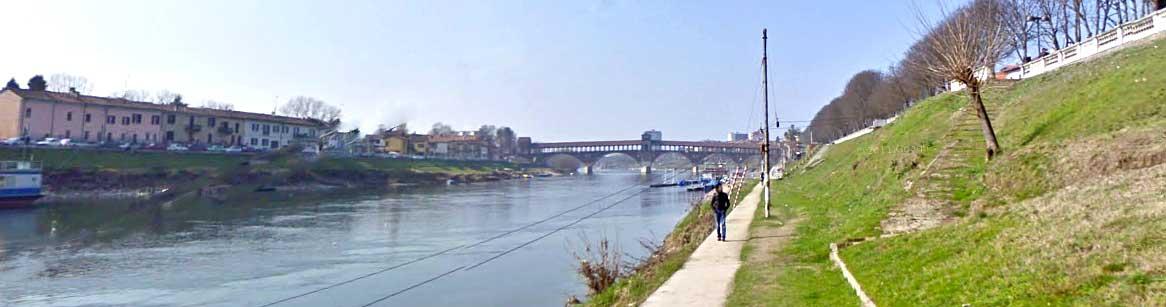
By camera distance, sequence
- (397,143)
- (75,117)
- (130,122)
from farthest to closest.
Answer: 1. (397,143)
2. (130,122)
3. (75,117)

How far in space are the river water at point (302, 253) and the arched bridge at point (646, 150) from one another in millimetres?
91155

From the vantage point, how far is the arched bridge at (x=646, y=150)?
138000 millimetres

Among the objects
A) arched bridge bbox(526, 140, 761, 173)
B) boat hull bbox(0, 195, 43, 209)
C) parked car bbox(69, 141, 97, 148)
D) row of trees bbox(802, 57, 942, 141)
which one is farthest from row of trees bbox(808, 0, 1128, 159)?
parked car bbox(69, 141, 97, 148)

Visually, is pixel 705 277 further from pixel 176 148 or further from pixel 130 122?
pixel 130 122

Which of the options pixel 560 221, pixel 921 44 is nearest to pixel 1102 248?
pixel 560 221

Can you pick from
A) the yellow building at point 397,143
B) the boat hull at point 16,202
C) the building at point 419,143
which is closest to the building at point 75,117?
the boat hull at point 16,202

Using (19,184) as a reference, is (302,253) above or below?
below

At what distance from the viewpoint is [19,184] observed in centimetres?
5028

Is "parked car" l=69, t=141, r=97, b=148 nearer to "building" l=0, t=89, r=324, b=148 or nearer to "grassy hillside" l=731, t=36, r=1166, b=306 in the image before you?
"building" l=0, t=89, r=324, b=148

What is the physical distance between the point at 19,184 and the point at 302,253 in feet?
123

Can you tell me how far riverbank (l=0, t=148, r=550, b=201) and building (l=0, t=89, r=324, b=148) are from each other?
→ 40.2ft

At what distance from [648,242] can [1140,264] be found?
22699 mm

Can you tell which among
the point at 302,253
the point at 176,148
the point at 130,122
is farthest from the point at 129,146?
the point at 302,253

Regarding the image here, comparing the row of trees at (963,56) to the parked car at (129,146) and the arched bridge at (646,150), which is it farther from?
the parked car at (129,146)
